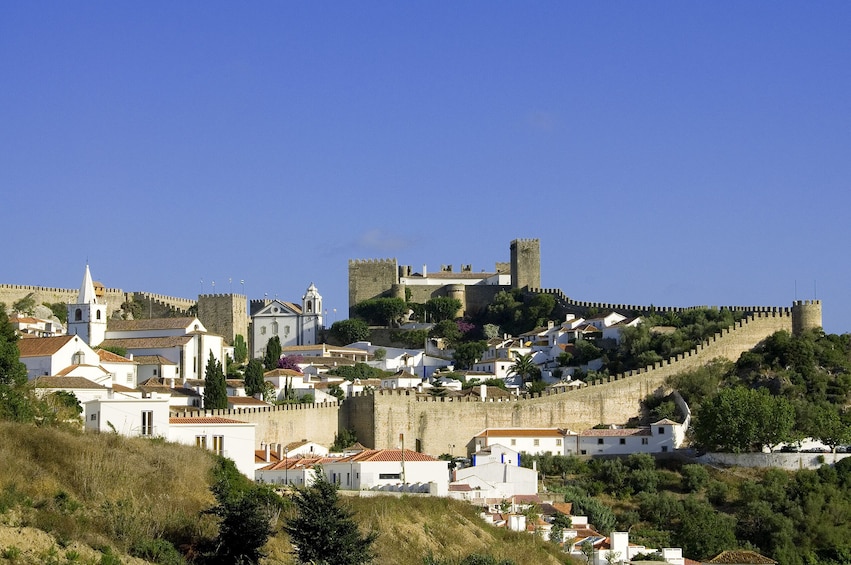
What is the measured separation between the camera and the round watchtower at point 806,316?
5681cm

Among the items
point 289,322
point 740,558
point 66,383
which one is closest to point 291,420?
point 66,383

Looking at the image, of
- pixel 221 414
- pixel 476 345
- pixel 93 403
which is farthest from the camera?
pixel 476 345

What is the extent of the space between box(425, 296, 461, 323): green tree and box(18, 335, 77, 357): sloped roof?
26.5 m

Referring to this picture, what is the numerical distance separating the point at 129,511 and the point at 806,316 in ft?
116

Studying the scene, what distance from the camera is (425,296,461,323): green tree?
2881 inches

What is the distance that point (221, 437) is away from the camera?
3756 centimetres

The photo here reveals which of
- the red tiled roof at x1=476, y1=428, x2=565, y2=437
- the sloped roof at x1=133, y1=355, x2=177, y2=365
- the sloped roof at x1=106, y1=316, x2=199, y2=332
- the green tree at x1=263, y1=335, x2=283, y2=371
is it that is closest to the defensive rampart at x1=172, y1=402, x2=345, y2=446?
the red tiled roof at x1=476, y1=428, x2=565, y2=437

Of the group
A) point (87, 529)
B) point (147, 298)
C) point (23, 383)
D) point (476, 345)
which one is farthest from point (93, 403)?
point (147, 298)

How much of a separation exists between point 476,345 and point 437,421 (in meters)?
17.2

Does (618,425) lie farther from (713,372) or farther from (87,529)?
(87,529)

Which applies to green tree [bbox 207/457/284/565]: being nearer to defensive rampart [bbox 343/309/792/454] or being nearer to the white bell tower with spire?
defensive rampart [bbox 343/309/792/454]

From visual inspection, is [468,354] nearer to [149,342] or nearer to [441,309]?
[441,309]

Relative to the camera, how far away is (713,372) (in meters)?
53.1

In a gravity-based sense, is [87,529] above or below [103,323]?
below
